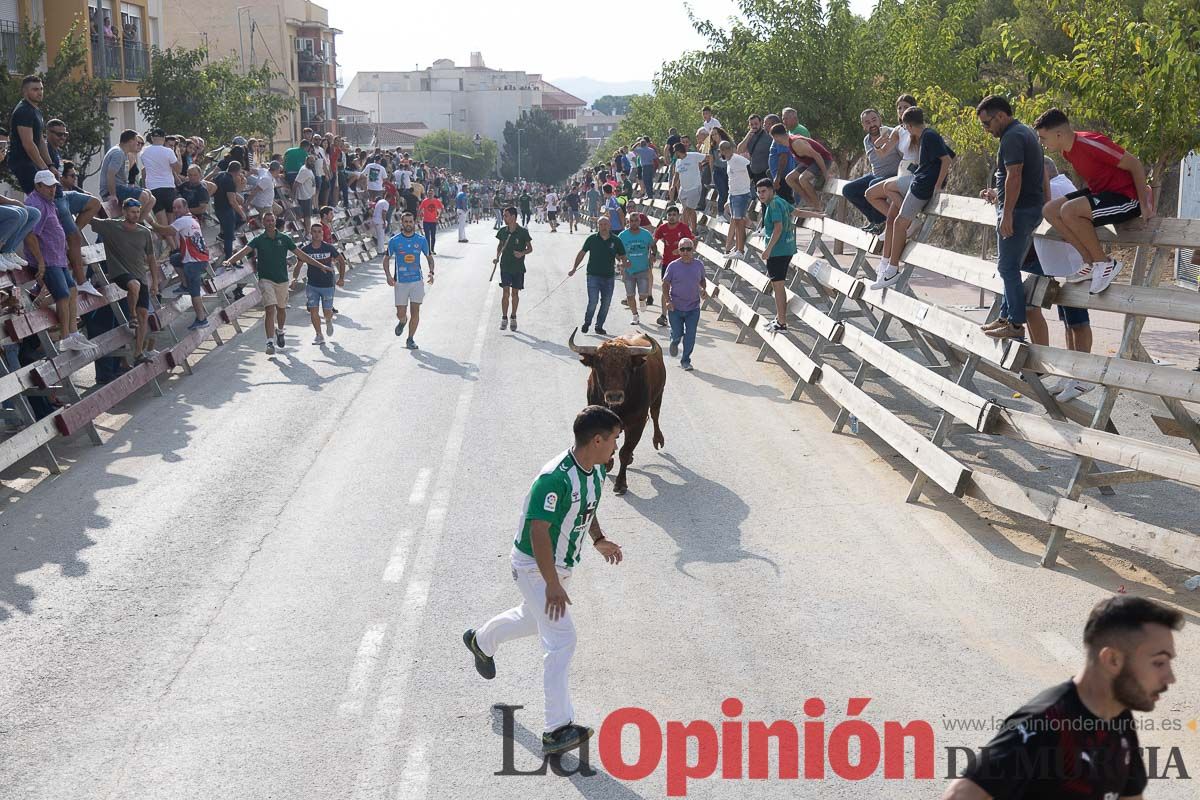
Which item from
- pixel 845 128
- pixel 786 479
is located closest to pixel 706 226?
pixel 845 128

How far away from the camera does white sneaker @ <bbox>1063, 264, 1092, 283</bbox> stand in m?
9.79

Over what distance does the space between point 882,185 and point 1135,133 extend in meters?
5.20

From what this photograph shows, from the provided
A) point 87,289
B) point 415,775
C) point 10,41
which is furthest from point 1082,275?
point 10,41

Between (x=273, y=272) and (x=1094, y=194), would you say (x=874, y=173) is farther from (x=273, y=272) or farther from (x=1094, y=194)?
(x=273, y=272)

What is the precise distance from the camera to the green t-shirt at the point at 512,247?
2050 centimetres

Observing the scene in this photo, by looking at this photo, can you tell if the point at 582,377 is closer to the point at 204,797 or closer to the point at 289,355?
the point at 289,355

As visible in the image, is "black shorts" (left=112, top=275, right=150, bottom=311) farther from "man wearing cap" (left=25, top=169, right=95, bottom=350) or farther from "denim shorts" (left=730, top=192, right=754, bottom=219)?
"denim shorts" (left=730, top=192, right=754, bottom=219)

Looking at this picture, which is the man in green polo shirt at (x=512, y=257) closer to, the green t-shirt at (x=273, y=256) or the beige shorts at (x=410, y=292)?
the beige shorts at (x=410, y=292)

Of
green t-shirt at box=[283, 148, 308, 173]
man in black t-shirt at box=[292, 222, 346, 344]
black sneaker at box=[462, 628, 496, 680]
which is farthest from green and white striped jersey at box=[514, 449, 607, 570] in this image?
green t-shirt at box=[283, 148, 308, 173]

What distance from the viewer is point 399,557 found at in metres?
9.44

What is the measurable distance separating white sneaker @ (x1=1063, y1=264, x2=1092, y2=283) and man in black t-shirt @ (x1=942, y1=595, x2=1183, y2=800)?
6.53 metres

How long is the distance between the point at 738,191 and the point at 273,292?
296 inches

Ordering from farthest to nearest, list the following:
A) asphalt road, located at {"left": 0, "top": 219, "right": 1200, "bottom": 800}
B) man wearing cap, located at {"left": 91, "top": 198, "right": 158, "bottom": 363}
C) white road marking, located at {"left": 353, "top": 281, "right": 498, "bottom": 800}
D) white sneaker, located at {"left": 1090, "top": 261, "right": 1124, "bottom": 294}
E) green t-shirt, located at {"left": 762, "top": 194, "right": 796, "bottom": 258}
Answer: green t-shirt, located at {"left": 762, "top": 194, "right": 796, "bottom": 258} < man wearing cap, located at {"left": 91, "top": 198, "right": 158, "bottom": 363} < white sneaker, located at {"left": 1090, "top": 261, "right": 1124, "bottom": 294} < asphalt road, located at {"left": 0, "top": 219, "right": 1200, "bottom": 800} < white road marking, located at {"left": 353, "top": 281, "right": 498, "bottom": 800}

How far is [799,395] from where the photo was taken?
1553cm
